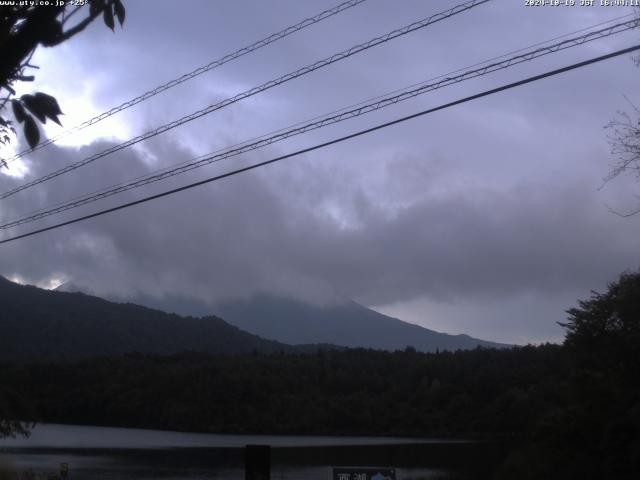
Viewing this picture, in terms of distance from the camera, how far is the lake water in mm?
33250

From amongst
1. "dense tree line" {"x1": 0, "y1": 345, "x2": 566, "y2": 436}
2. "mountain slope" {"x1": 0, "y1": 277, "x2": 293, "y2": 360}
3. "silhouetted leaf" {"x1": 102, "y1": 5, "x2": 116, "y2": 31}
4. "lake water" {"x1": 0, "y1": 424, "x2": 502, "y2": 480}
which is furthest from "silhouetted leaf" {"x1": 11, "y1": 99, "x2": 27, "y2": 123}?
"mountain slope" {"x1": 0, "y1": 277, "x2": 293, "y2": 360}

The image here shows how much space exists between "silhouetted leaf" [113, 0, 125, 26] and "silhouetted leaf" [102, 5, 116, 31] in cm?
3

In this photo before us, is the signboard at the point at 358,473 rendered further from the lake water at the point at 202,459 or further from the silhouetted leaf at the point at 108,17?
the lake water at the point at 202,459

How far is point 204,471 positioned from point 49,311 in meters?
102

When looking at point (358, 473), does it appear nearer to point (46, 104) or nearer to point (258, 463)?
point (258, 463)

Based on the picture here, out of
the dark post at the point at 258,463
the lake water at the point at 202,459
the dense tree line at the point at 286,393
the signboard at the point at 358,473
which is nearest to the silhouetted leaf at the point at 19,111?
the signboard at the point at 358,473

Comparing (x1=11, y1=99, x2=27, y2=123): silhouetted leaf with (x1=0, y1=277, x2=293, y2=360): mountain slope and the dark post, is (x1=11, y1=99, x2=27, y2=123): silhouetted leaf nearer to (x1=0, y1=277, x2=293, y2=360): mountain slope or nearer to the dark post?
the dark post

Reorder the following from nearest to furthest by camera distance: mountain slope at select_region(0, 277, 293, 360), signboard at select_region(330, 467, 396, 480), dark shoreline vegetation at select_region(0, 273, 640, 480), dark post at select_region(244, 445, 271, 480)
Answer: signboard at select_region(330, 467, 396, 480), dark post at select_region(244, 445, 271, 480), dark shoreline vegetation at select_region(0, 273, 640, 480), mountain slope at select_region(0, 277, 293, 360)

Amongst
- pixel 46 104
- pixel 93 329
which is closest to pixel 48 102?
pixel 46 104

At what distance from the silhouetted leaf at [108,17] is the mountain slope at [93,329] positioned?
10356cm

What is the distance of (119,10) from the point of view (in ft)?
12.6

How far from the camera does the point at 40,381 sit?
7262 centimetres

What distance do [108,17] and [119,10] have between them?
0.23 ft

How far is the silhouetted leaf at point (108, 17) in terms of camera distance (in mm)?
3822
